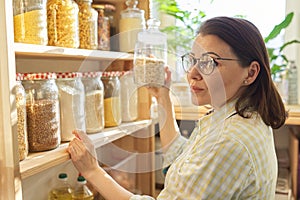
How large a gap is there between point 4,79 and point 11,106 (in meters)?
0.06

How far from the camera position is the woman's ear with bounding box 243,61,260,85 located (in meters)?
0.85

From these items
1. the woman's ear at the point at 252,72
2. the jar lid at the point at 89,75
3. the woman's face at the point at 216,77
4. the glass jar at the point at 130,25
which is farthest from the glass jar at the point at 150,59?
the woman's ear at the point at 252,72

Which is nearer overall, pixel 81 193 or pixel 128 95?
pixel 81 193

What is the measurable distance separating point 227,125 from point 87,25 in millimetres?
510

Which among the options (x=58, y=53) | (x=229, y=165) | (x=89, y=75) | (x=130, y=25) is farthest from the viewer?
(x=130, y=25)

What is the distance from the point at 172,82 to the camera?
49.5 inches

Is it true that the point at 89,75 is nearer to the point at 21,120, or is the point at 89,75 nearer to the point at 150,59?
the point at 150,59

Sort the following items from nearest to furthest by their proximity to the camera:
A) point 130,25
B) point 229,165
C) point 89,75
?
point 229,165, point 89,75, point 130,25

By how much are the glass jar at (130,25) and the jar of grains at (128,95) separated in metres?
0.10

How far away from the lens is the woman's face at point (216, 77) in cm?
83

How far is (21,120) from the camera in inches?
30.4

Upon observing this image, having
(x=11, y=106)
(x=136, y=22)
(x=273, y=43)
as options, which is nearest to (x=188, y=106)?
(x=136, y=22)

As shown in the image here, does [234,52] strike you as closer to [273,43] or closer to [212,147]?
[212,147]

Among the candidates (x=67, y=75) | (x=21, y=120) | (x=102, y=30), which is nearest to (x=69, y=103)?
(x=67, y=75)
